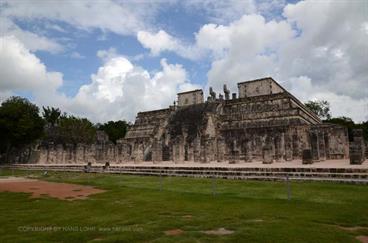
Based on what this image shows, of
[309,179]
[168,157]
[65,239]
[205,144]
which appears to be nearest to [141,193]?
[65,239]

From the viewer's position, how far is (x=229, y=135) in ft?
81.7

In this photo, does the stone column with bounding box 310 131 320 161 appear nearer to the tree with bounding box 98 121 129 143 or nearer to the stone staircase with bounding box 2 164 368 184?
the stone staircase with bounding box 2 164 368 184

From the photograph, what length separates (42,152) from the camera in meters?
31.5

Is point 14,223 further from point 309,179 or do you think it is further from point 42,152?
point 42,152

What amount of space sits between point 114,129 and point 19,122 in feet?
87.2

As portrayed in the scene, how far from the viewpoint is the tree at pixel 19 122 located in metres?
27.5

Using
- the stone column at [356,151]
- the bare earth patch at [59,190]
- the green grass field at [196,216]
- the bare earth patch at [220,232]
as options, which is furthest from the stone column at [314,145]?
the bare earth patch at [220,232]

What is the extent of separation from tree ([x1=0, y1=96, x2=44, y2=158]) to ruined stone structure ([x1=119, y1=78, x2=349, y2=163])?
9.37 m

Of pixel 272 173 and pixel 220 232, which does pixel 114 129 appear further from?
pixel 220 232

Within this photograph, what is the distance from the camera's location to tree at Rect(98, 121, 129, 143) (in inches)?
2095

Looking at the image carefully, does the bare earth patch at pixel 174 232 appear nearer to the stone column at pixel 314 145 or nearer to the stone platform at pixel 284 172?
the stone platform at pixel 284 172

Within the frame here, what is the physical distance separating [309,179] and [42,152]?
92.9 feet

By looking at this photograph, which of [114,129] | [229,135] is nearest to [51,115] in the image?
[114,129]

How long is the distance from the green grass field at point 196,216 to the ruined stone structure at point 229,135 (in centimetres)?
810
